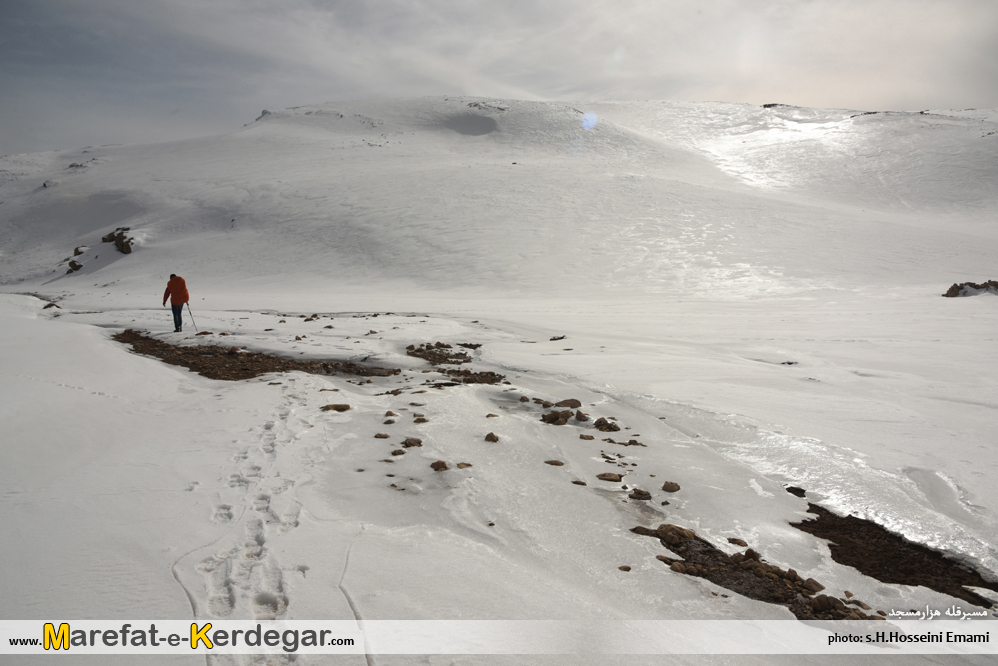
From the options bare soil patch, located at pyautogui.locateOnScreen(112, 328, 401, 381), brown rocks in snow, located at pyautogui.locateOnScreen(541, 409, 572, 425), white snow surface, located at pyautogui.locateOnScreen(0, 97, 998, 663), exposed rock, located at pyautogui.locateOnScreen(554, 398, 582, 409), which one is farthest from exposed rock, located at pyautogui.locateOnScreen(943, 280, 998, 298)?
bare soil patch, located at pyautogui.locateOnScreen(112, 328, 401, 381)

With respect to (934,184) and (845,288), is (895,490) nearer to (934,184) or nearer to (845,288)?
(845,288)

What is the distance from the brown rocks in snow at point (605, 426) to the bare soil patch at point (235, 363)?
3161 millimetres

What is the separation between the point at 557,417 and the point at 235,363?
5.10m

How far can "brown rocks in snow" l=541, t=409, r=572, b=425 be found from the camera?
5310 millimetres

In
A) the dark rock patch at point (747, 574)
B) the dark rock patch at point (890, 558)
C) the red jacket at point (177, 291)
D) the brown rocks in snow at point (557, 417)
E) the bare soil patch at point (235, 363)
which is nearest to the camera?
the dark rock patch at point (747, 574)

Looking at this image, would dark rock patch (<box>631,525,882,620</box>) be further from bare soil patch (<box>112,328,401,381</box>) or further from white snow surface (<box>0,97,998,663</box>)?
bare soil patch (<box>112,328,401,381</box>)

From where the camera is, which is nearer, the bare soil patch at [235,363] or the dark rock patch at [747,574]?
the dark rock patch at [747,574]

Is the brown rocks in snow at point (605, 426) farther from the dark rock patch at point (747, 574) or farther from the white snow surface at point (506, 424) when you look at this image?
the dark rock patch at point (747, 574)

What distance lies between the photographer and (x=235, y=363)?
7.71 meters

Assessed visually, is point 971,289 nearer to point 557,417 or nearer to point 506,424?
point 557,417

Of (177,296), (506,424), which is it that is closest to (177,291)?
(177,296)

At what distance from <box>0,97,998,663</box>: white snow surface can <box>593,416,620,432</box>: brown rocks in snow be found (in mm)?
262

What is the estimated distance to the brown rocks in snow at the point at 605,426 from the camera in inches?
203

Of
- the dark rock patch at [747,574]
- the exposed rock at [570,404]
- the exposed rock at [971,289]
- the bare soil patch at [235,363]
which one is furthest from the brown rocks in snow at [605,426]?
the exposed rock at [971,289]
